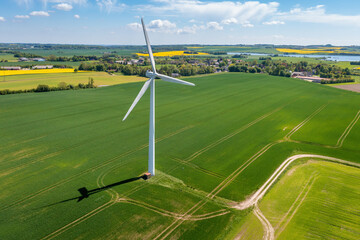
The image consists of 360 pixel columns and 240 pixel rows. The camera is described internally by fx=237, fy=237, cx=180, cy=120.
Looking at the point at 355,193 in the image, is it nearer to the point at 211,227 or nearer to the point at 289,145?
the point at 289,145

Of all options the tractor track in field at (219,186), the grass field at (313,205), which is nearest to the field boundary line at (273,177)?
the grass field at (313,205)

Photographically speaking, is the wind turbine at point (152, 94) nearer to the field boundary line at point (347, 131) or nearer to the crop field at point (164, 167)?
the crop field at point (164, 167)

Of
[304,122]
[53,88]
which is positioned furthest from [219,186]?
[53,88]

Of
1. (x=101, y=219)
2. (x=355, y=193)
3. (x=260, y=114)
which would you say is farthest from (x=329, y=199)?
(x=260, y=114)

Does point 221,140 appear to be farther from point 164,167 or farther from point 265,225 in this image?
point 265,225

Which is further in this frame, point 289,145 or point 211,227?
point 289,145

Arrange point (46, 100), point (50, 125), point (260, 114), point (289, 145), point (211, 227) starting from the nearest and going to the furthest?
1. point (211, 227)
2. point (289, 145)
3. point (50, 125)
4. point (260, 114)
5. point (46, 100)
